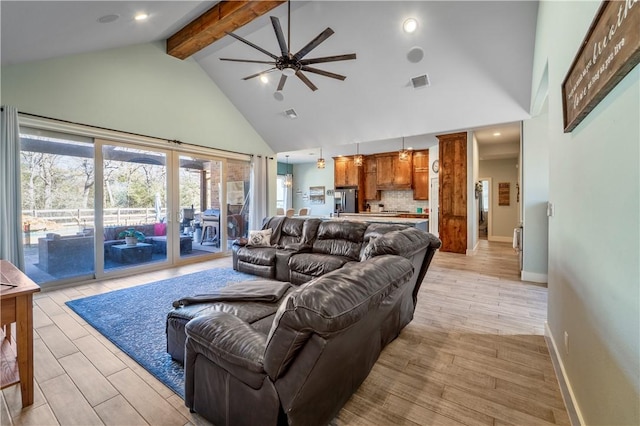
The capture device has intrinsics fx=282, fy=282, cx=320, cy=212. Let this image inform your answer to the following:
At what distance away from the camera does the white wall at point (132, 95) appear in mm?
3783

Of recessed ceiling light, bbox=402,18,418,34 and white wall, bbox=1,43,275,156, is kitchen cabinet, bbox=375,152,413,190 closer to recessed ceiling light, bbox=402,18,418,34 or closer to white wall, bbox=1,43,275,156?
white wall, bbox=1,43,275,156

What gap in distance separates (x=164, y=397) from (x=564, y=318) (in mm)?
2759

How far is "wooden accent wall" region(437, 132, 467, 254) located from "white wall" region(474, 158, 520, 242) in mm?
3092

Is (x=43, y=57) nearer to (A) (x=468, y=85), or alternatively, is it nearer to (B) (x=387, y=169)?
(A) (x=468, y=85)

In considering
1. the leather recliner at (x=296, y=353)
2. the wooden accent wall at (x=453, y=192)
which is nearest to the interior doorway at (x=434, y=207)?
the wooden accent wall at (x=453, y=192)

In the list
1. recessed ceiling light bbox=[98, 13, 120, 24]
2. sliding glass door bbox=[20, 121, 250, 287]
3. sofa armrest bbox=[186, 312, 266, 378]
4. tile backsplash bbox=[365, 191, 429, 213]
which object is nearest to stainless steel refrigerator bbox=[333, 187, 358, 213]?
tile backsplash bbox=[365, 191, 429, 213]

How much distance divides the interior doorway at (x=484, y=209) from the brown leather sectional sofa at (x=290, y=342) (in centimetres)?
816

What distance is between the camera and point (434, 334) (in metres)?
2.67

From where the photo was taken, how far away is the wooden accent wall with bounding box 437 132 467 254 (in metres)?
6.58

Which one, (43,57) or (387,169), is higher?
(43,57)

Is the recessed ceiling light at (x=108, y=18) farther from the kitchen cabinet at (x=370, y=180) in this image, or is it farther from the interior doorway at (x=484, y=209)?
the interior doorway at (x=484, y=209)

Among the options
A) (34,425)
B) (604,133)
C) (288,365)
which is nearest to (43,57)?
(34,425)

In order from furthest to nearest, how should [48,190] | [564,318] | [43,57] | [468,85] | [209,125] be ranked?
1. [209,125]
2. [468,85]
3. [48,190]
4. [43,57]
5. [564,318]

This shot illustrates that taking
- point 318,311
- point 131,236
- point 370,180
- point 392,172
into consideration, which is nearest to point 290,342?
point 318,311
